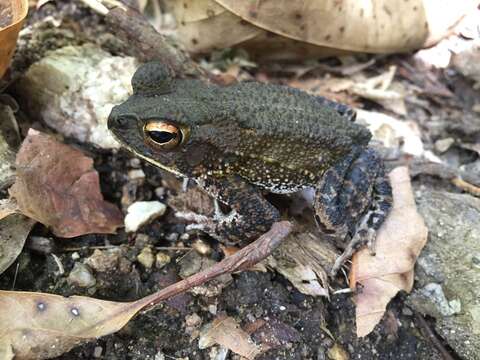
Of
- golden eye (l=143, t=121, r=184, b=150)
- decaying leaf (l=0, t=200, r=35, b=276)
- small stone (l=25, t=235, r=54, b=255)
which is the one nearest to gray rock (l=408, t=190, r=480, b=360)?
golden eye (l=143, t=121, r=184, b=150)

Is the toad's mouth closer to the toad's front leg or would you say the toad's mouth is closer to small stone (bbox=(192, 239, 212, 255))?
the toad's front leg

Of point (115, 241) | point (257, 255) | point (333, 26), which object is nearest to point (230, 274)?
A: point (257, 255)

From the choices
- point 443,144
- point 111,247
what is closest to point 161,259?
point 111,247

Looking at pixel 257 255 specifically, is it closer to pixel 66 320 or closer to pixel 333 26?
pixel 66 320

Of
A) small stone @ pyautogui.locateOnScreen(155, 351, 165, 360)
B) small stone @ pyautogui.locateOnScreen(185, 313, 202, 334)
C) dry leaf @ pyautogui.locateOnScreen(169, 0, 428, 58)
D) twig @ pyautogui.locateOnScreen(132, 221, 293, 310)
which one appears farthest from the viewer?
dry leaf @ pyautogui.locateOnScreen(169, 0, 428, 58)

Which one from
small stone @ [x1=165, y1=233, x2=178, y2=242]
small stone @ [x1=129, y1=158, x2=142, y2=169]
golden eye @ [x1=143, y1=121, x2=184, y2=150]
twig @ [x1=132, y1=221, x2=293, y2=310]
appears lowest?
small stone @ [x1=165, y1=233, x2=178, y2=242]

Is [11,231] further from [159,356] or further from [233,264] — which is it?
[233,264]
